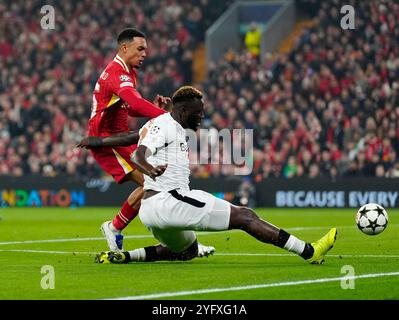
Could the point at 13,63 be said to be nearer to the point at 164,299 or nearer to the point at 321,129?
the point at 321,129

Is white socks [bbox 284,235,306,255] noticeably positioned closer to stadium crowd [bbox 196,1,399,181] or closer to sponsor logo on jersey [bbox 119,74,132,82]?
sponsor logo on jersey [bbox 119,74,132,82]

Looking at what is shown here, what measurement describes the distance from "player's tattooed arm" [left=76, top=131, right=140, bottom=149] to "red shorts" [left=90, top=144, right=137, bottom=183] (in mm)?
129

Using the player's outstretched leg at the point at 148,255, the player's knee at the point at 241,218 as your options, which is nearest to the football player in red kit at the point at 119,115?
the player's outstretched leg at the point at 148,255

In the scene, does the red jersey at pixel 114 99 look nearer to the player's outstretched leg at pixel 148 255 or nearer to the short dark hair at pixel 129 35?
the short dark hair at pixel 129 35

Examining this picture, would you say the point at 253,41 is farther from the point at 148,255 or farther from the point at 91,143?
the point at 148,255

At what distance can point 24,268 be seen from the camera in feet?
37.5

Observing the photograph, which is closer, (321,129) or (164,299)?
(164,299)

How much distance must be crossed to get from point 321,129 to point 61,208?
751cm

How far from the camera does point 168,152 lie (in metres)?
11.1

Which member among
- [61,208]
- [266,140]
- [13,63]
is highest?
[13,63]

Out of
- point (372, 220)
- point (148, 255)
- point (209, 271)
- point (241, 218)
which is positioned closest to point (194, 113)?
point (241, 218)

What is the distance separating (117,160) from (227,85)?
756 inches
